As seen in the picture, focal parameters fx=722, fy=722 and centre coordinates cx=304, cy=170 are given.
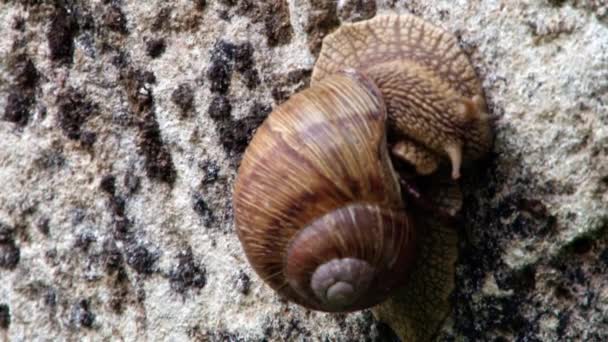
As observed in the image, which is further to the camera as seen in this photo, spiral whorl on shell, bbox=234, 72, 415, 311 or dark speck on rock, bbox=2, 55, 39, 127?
dark speck on rock, bbox=2, 55, 39, 127

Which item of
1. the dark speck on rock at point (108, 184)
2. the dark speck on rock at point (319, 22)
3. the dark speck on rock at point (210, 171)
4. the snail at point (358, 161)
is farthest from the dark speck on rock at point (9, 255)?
the dark speck on rock at point (319, 22)

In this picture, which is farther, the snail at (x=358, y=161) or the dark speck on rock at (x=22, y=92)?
the dark speck on rock at (x=22, y=92)

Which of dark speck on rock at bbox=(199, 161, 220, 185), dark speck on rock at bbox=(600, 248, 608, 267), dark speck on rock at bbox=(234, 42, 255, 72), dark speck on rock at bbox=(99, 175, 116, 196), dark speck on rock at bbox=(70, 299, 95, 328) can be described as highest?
dark speck on rock at bbox=(234, 42, 255, 72)

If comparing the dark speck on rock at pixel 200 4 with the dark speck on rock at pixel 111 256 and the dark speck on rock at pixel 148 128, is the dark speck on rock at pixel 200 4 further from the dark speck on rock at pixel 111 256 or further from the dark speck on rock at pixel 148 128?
the dark speck on rock at pixel 111 256

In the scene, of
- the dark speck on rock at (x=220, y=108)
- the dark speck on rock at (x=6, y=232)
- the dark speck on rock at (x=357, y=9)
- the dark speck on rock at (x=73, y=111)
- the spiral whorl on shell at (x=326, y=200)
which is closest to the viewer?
the spiral whorl on shell at (x=326, y=200)

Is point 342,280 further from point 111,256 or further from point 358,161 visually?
point 111,256

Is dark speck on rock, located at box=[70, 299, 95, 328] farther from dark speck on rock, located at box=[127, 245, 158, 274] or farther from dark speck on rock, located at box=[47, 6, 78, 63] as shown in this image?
dark speck on rock, located at box=[47, 6, 78, 63]

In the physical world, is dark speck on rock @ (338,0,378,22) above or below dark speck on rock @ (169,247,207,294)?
above

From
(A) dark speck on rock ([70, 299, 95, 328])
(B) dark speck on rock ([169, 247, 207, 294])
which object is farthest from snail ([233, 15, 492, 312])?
(A) dark speck on rock ([70, 299, 95, 328])
